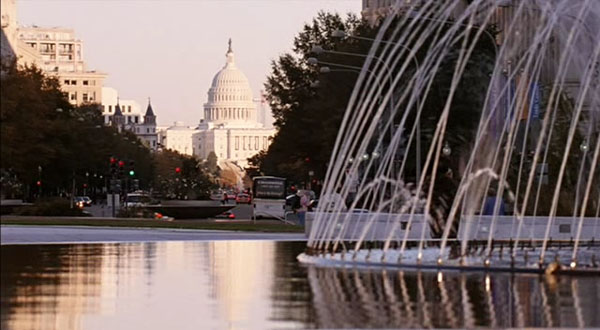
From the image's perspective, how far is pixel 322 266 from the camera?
30219 millimetres

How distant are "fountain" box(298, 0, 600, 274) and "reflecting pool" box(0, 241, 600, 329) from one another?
122 inches

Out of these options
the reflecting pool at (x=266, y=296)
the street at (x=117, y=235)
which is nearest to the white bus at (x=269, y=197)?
the street at (x=117, y=235)

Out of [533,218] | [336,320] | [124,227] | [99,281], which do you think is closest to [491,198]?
[533,218]

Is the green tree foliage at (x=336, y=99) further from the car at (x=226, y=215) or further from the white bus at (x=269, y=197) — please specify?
the car at (x=226, y=215)

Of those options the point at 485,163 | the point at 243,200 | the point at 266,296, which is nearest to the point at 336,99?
the point at 485,163

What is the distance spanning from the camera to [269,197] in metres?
91.6

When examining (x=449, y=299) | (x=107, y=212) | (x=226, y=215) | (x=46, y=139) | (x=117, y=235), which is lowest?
(x=449, y=299)

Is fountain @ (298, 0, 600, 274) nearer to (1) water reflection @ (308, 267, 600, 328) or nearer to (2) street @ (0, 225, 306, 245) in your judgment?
(2) street @ (0, 225, 306, 245)

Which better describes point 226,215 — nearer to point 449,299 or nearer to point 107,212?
point 107,212

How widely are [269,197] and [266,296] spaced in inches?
2692

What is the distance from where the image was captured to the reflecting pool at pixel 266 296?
63.6 ft

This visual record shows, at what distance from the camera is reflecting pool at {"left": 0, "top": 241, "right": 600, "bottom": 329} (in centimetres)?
1938

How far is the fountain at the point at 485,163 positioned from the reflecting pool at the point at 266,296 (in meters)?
3.11

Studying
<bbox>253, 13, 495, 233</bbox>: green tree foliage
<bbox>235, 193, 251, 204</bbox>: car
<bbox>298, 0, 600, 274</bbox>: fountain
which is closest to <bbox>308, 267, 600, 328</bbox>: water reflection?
<bbox>298, 0, 600, 274</bbox>: fountain
